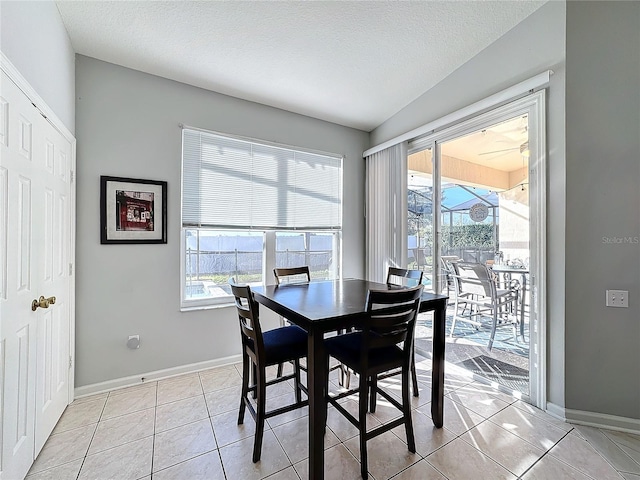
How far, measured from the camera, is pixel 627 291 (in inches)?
77.7

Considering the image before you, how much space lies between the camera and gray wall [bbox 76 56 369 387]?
244 cm

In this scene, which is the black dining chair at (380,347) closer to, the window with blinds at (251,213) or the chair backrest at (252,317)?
the chair backrest at (252,317)

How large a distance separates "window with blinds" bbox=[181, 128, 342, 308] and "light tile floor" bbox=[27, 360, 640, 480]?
1075mm

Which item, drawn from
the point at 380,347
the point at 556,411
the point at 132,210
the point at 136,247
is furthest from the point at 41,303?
the point at 556,411

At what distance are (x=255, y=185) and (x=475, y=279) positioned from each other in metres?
2.49

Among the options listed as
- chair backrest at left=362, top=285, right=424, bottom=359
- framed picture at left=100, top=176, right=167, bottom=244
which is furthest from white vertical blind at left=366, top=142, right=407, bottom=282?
framed picture at left=100, top=176, right=167, bottom=244

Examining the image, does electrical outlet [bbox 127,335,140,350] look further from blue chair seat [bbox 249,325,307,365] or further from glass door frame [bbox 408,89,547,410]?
glass door frame [bbox 408,89,547,410]

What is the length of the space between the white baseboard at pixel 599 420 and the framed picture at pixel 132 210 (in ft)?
11.6

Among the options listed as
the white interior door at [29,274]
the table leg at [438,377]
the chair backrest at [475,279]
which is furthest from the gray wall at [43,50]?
the chair backrest at [475,279]

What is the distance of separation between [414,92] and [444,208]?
133 cm

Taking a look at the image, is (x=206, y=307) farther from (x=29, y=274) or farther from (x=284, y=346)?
(x=29, y=274)

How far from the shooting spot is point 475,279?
284cm

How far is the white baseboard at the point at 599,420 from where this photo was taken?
6.47ft

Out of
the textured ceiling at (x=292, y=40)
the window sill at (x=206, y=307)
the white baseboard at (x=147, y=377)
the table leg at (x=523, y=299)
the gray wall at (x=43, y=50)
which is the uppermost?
the textured ceiling at (x=292, y=40)
